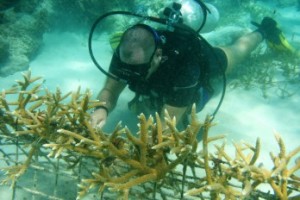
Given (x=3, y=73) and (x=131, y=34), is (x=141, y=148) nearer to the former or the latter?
(x=131, y=34)

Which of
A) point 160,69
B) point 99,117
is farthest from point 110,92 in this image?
point 160,69

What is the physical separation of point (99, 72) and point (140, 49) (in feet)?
11.3

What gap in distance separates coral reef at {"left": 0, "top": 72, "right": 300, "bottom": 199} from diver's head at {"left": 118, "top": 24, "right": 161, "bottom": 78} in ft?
2.56

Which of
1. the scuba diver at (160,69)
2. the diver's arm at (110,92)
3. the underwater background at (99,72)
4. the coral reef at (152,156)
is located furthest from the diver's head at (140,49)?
the underwater background at (99,72)

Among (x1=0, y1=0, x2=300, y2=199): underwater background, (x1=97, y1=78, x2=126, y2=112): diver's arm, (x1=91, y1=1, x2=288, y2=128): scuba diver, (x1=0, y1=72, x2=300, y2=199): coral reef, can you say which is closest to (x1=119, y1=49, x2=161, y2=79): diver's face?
(x1=91, y1=1, x2=288, y2=128): scuba diver

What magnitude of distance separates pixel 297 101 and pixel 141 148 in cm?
445

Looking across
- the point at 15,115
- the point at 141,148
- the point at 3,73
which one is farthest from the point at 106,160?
the point at 3,73

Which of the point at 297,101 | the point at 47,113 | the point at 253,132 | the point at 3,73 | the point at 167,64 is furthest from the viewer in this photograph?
the point at 3,73

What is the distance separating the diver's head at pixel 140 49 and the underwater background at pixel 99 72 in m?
1.49

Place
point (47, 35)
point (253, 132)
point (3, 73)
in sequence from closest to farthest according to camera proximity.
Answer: point (253, 132), point (3, 73), point (47, 35)

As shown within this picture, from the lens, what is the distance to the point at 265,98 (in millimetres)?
5746

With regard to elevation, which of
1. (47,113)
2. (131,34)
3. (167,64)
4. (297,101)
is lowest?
(297,101)

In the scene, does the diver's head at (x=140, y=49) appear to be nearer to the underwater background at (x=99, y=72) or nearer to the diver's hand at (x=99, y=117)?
the diver's hand at (x=99, y=117)

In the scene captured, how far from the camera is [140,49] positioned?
3.17m
